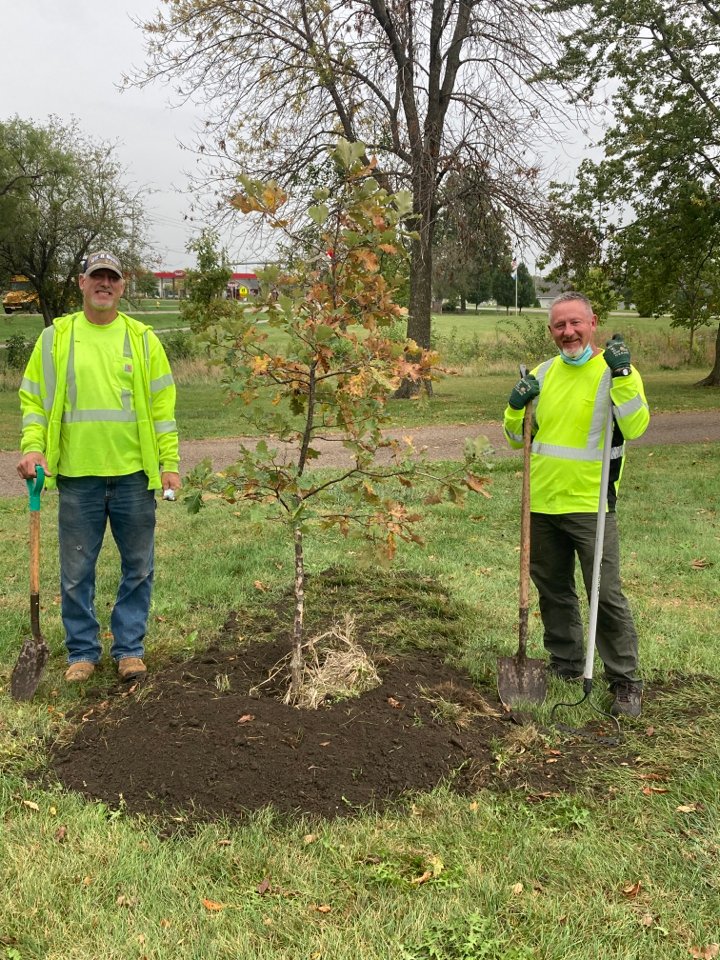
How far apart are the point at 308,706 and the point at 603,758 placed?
4.49 ft

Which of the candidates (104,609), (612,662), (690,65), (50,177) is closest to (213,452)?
(104,609)

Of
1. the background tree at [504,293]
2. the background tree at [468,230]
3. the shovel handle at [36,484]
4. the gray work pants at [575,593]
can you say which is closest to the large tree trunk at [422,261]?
the background tree at [468,230]

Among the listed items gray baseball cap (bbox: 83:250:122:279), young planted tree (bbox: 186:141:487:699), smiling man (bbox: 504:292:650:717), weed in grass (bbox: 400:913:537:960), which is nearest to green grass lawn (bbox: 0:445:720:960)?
weed in grass (bbox: 400:913:537:960)

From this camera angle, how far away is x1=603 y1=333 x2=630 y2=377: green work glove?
12.3 feet

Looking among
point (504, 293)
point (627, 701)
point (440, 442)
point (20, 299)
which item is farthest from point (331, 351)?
point (504, 293)

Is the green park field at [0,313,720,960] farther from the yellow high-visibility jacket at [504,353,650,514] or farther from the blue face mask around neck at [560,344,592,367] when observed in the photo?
the blue face mask around neck at [560,344,592,367]

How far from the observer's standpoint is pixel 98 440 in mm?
4250

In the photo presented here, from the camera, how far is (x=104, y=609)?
5652mm

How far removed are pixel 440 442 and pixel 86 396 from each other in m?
8.89

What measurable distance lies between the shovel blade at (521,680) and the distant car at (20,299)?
99.5 feet

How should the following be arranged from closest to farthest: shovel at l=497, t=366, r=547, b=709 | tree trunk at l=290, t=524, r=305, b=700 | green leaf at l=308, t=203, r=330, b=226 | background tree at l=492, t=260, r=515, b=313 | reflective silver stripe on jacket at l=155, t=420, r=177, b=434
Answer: green leaf at l=308, t=203, r=330, b=226, tree trunk at l=290, t=524, r=305, b=700, shovel at l=497, t=366, r=547, b=709, reflective silver stripe on jacket at l=155, t=420, r=177, b=434, background tree at l=492, t=260, r=515, b=313

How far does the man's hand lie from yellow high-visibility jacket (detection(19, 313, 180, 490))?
0.04 meters

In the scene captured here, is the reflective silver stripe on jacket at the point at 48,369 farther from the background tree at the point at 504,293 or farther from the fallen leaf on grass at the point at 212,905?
the background tree at the point at 504,293

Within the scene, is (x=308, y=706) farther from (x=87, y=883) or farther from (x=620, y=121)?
(x=620, y=121)
